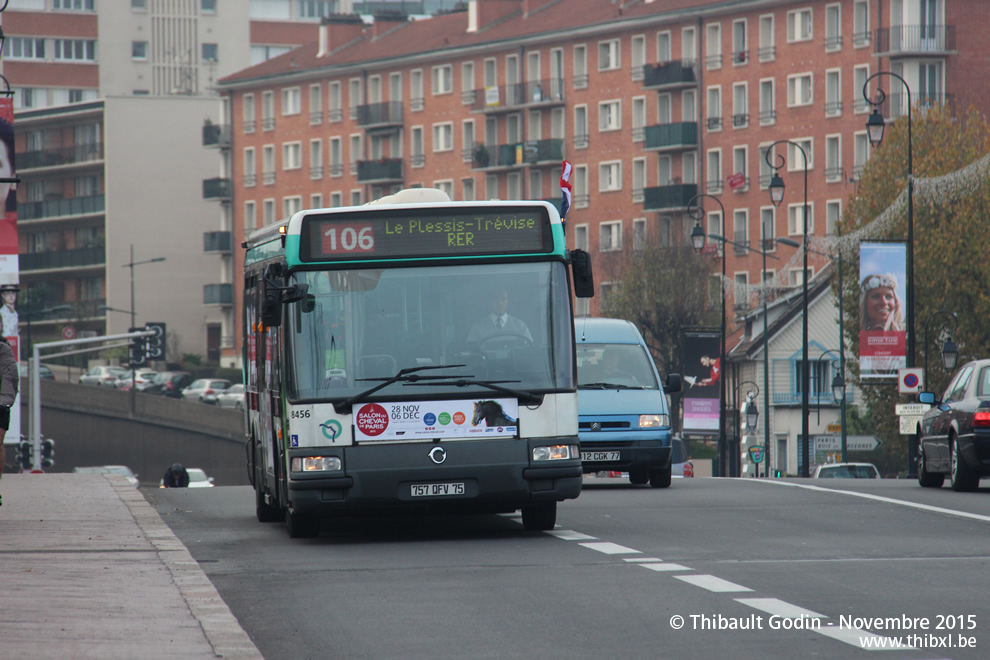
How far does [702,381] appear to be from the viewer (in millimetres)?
64812

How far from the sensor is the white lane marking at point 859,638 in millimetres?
9266

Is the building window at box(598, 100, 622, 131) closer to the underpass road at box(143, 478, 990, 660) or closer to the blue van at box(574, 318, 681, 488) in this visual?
the blue van at box(574, 318, 681, 488)

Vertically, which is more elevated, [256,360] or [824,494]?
[256,360]

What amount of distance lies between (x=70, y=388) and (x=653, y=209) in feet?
108

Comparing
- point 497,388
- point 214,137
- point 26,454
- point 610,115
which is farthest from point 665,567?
point 214,137

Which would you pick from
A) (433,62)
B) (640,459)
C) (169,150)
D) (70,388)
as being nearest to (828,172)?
(433,62)

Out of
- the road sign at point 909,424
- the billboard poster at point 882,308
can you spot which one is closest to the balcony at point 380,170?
the billboard poster at point 882,308

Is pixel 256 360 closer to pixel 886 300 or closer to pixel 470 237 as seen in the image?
pixel 470 237

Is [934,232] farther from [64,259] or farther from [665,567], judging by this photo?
[64,259]

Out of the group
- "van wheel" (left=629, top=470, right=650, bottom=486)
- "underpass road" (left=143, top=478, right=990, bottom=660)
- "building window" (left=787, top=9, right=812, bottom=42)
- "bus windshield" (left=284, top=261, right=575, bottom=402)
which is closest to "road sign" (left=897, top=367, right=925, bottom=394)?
"van wheel" (left=629, top=470, right=650, bottom=486)

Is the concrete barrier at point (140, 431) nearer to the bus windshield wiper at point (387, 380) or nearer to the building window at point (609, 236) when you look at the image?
the building window at point (609, 236)

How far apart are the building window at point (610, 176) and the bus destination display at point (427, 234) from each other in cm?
9690

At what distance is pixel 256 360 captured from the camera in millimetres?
18391

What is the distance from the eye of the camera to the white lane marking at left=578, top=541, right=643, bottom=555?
47.7 ft
